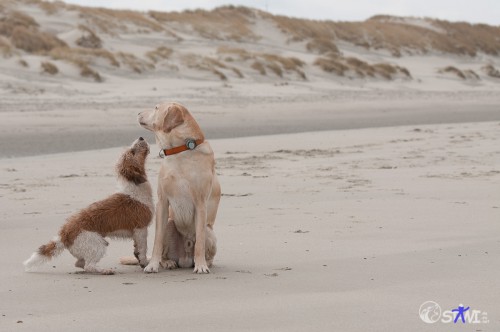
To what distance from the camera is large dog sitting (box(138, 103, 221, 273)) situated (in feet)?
19.8

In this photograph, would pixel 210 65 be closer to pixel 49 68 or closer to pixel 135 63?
pixel 135 63

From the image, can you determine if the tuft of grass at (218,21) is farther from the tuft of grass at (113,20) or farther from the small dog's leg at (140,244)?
the small dog's leg at (140,244)

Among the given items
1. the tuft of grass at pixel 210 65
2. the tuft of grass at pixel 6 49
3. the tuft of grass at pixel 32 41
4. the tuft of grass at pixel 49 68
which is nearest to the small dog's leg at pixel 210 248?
the tuft of grass at pixel 49 68

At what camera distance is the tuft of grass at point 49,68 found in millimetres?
23312

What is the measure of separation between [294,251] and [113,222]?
1402 millimetres

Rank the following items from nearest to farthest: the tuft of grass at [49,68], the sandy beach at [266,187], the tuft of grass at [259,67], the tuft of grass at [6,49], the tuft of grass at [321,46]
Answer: the sandy beach at [266,187]
the tuft of grass at [49,68]
the tuft of grass at [6,49]
the tuft of grass at [259,67]
the tuft of grass at [321,46]

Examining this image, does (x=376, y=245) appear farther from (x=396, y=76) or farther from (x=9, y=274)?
(x=396, y=76)

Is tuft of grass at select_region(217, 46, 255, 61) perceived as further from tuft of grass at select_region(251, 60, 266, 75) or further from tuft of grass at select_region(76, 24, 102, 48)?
tuft of grass at select_region(76, 24, 102, 48)

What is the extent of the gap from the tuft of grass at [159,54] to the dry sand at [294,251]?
16.1 m

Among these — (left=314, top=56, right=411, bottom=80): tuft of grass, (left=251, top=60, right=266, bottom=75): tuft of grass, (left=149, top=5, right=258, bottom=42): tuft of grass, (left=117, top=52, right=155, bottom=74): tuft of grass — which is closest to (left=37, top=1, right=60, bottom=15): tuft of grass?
(left=149, top=5, right=258, bottom=42): tuft of grass

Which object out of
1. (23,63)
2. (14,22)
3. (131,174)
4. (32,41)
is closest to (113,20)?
(14,22)

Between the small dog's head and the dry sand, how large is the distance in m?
0.65

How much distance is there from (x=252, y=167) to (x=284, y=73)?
18.5 meters

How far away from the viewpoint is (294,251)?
6.59 metres
